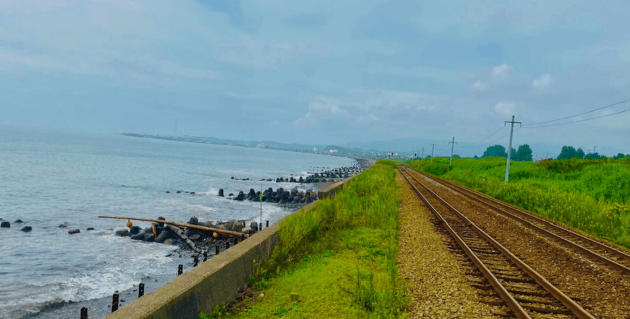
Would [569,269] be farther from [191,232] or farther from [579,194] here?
[579,194]

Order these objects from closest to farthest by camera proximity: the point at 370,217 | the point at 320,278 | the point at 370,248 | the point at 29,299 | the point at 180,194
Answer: the point at 320,278
the point at 370,248
the point at 29,299
the point at 370,217
the point at 180,194

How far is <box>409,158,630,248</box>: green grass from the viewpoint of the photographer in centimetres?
1443

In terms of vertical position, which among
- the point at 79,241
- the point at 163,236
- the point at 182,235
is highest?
the point at 182,235

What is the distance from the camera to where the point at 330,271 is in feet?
23.7

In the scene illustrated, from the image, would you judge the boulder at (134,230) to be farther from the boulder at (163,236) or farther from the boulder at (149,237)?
the boulder at (163,236)

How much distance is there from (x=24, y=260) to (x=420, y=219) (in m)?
15.2

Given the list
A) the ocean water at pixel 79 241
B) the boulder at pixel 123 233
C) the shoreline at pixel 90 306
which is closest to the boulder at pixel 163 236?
Answer: the ocean water at pixel 79 241

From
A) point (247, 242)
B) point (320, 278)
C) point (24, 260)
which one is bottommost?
point (24, 260)

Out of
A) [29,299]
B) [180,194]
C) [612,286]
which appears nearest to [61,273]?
[29,299]

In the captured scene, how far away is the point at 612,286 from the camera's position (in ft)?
24.9

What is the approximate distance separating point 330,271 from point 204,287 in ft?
9.29

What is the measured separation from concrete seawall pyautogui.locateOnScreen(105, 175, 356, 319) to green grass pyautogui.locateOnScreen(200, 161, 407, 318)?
230 millimetres

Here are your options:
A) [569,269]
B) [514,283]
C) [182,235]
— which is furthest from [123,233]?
[569,269]

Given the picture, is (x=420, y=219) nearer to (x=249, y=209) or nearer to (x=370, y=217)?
(x=370, y=217)
